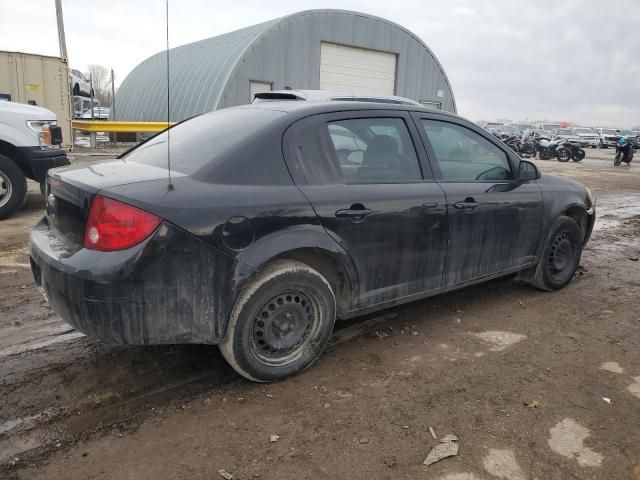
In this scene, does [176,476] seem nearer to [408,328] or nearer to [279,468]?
[279,468]

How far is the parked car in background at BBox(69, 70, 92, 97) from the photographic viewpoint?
19875mm

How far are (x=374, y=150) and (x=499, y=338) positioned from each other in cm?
166

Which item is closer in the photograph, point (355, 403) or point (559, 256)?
point (355, 403)

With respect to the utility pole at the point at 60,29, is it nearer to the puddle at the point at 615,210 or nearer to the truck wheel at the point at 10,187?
the truck wheel at the point at 10,187

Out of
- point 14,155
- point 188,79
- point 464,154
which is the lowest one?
point 14,155

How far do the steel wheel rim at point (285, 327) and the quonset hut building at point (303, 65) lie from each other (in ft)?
55.1

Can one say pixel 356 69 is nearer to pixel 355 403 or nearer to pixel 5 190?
pixel 5 190

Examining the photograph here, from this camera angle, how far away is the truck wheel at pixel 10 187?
23.3ft

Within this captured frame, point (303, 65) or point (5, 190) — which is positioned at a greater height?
point (303, 65)

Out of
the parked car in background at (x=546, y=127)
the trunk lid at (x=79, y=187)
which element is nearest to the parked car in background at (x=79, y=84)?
the trunk lid at (x=79, y=187)

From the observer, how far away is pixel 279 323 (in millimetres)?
3043

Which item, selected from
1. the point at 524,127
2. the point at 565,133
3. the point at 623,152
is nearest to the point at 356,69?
the point at 623,152

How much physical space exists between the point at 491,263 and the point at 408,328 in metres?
0.85

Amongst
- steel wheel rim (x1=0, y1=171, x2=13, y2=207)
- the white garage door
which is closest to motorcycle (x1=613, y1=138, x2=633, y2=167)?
the white garage door
